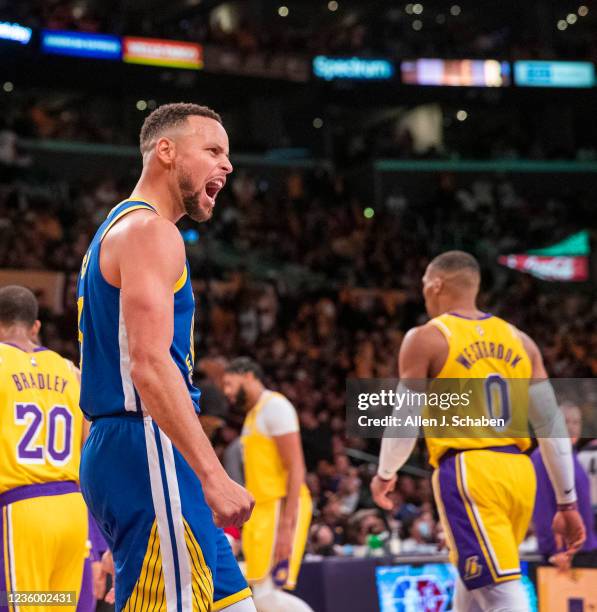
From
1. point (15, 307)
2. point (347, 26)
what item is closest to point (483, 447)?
point (15, 307)

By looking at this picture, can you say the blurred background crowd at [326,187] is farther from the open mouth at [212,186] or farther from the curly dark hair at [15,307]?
the open mouth at [212,186]

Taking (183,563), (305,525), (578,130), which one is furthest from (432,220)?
(183,563)

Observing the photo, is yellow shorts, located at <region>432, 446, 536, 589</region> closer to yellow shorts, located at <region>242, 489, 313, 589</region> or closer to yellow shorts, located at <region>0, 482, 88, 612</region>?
yellow shorts, located at <region>0, 482, 88, 612</region>

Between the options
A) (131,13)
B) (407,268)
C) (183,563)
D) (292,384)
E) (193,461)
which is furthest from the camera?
(131,13)

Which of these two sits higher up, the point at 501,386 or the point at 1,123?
the point at 1,123

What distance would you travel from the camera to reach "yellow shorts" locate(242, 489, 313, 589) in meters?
7.03

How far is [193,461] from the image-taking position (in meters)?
2.81

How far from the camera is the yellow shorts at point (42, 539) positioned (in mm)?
4797

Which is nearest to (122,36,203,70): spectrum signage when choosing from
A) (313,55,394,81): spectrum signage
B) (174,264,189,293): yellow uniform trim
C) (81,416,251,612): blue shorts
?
(313,55,394,81): spectrum signage

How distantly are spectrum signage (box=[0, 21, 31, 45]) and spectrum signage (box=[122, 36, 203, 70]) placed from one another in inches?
89.8

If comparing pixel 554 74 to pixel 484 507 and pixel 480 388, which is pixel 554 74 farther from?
pixel 484 507

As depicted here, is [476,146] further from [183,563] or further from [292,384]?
[183,563]

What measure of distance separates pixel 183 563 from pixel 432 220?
73.1 feet

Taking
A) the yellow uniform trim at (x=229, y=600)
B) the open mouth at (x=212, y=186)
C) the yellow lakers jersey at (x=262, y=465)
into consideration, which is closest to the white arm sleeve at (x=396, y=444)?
the yellow lakers jersey at (x=262, y=465)
